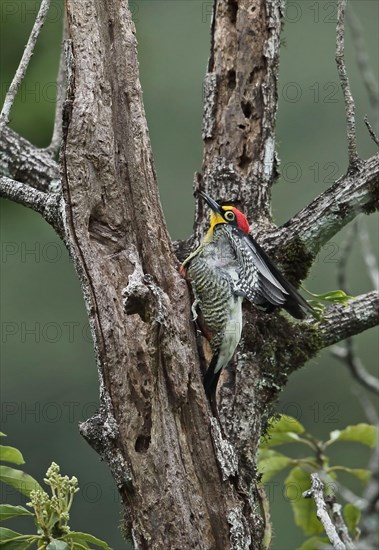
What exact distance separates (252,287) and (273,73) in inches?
40.4

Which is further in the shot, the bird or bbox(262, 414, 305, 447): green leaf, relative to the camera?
bbox(262, 414, 305, 447): green leaf

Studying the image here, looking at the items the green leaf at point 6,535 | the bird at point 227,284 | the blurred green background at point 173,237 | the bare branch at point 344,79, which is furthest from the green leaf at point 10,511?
the blurred green background at point 173,237

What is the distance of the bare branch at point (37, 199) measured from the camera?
11.5ft

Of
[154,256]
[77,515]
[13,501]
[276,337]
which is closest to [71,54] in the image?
[154,256]

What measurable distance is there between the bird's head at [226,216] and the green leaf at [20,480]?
49.8 inches

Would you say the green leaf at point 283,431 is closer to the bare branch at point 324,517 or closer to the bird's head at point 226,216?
the bird's head at point 226,216

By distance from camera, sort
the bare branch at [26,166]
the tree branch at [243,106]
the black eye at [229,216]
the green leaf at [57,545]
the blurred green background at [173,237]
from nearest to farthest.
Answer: the green leaf at [57,545], the black eye at [229,216], the tree branch at [243,106], the bare branch at [26,166], the blurred green background at [173,237]

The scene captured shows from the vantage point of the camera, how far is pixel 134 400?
318 centimetres

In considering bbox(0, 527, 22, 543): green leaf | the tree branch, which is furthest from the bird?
bbox(0, 527, 22, 543): green leaf

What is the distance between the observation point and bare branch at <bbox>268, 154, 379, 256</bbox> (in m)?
3.56

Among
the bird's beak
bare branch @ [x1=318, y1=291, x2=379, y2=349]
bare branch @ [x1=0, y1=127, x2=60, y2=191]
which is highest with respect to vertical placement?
bare branch @ [x1=0, y1=127, x2=60, y2=191]

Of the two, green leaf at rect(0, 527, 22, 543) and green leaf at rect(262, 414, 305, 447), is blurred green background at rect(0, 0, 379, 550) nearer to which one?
green leaf at rect(262, 414, 305, 447)

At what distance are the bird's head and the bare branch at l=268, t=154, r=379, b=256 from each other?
0.20 metres

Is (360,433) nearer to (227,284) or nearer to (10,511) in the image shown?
(227,284)
